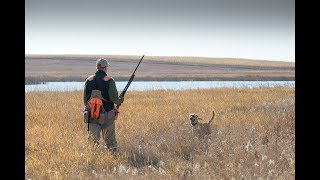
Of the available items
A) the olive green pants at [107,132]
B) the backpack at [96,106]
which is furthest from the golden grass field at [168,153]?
the backpack at [96,106]

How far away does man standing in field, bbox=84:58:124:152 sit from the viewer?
9.45m

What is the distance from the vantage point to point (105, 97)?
9.51m

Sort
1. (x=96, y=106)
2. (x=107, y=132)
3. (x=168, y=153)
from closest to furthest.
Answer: (x=168, y=153) → (x=96, y=106) → (x=107, y=132)

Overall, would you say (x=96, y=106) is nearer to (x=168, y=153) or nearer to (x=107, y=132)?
(x=107, y=132)

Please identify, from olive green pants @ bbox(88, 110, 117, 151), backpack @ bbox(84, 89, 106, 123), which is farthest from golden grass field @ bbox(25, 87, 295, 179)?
backpack @ bbox(84, 89, 106, 123)

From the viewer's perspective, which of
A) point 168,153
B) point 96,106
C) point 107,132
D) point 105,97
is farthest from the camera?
point 107,132

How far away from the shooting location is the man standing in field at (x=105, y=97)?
9453mm

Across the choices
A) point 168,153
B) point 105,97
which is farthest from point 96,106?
point 168,153

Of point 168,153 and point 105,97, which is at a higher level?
point 105,97

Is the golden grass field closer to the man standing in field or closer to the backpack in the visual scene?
the man standing in field

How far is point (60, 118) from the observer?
15391 millimetres
